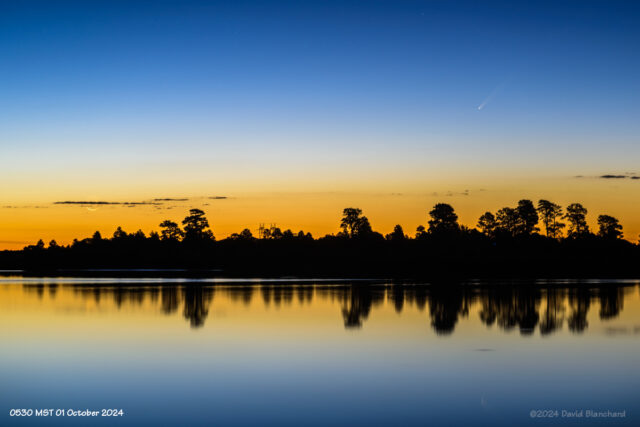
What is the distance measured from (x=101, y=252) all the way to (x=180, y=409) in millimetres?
148080

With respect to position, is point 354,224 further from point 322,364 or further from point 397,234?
point 322,364

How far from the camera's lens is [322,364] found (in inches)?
709

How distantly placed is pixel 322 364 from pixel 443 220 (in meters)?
119

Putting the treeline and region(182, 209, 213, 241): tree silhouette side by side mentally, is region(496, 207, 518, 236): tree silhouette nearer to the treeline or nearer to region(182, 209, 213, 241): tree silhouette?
the treeline

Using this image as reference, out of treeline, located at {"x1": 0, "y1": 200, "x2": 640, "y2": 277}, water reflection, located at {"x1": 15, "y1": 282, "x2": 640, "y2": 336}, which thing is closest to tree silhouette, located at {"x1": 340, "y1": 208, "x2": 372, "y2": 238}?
treeline, located at {"x1": 0, "y1": 200, "x2": 640, "y2": 277}

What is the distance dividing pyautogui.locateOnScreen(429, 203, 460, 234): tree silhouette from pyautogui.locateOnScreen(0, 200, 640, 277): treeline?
8.4 inches

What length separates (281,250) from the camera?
468 ft

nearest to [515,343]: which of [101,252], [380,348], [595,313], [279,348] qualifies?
[380,348]

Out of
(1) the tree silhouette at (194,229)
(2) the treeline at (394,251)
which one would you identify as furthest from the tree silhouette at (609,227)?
(1) the tree silhouette at (194,229)

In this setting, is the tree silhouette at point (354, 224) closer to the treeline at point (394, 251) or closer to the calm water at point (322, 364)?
the treeline at point (394, 251)

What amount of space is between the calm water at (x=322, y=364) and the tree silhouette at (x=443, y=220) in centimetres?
9904

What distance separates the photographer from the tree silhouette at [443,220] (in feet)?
437

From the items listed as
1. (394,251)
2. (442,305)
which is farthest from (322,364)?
(394,251)

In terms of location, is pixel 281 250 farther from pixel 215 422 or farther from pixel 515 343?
pixel 215 422
